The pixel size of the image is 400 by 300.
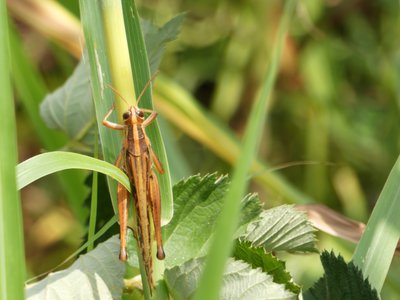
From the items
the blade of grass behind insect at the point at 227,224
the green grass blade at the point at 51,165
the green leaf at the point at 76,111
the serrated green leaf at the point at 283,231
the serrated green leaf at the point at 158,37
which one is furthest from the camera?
the green leaf at the point at 76,111

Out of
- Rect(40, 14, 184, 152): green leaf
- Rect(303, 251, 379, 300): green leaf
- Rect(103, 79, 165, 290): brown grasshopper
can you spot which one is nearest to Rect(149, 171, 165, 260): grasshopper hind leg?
Rect(103, 79, 165, 290): brown grasshopper

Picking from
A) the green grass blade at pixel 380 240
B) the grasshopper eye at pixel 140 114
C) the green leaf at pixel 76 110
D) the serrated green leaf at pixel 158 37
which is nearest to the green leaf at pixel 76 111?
the green leaf at pixel 76 110

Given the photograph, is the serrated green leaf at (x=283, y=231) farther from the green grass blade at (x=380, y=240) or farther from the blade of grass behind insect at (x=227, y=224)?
the blade of grass behind insect at (x=227, y=224)

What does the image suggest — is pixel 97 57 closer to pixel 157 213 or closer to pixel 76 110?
pixel 157 213

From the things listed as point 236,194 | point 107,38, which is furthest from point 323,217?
point 236,194

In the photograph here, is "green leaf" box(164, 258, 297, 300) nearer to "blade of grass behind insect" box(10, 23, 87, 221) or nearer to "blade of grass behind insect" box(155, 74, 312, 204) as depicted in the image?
"blade of grass behind insect" box(10, 23, 87, 221)
